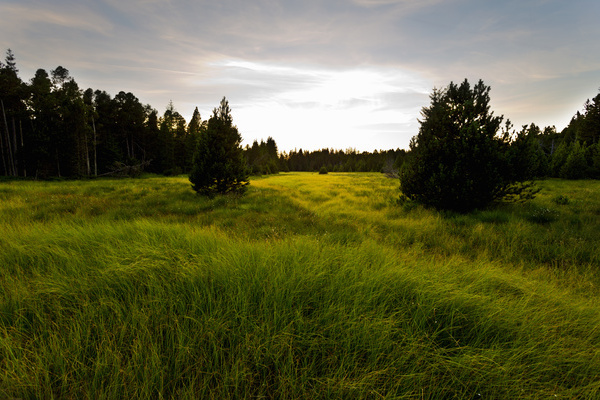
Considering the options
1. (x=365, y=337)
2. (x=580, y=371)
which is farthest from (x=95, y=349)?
(x=580, y=371)

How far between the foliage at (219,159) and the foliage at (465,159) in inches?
359

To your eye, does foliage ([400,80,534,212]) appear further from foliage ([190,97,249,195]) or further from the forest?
the forest

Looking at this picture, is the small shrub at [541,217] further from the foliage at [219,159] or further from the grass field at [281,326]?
the foliage at [219,159]

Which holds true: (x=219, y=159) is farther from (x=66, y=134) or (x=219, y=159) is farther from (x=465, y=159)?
(x=66, y=134)

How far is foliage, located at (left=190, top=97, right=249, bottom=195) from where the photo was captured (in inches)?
472

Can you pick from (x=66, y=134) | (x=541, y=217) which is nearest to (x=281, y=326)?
(x=541, y=217)

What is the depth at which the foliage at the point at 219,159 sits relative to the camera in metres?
12.0

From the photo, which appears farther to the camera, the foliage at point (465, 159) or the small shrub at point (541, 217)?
the foliage at point (465, 159)

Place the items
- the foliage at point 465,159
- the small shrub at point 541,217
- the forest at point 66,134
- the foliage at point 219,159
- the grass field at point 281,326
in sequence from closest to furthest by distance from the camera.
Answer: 1. the grass field at point 281,326
2. the small shrub at point 541,217
3. the foliage at point 465,159
4. the foliage at point 219,159
5. the forest at point 66,134

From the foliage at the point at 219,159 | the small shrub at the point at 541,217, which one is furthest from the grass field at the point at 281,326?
the foliage at the point at 219,159

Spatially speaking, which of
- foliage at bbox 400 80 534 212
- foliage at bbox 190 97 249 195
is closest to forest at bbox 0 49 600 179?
foliage at bbox 190 97 249 195

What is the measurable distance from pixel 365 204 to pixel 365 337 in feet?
30.3

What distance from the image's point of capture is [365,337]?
5.74 ft

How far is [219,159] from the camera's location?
1206 cm
